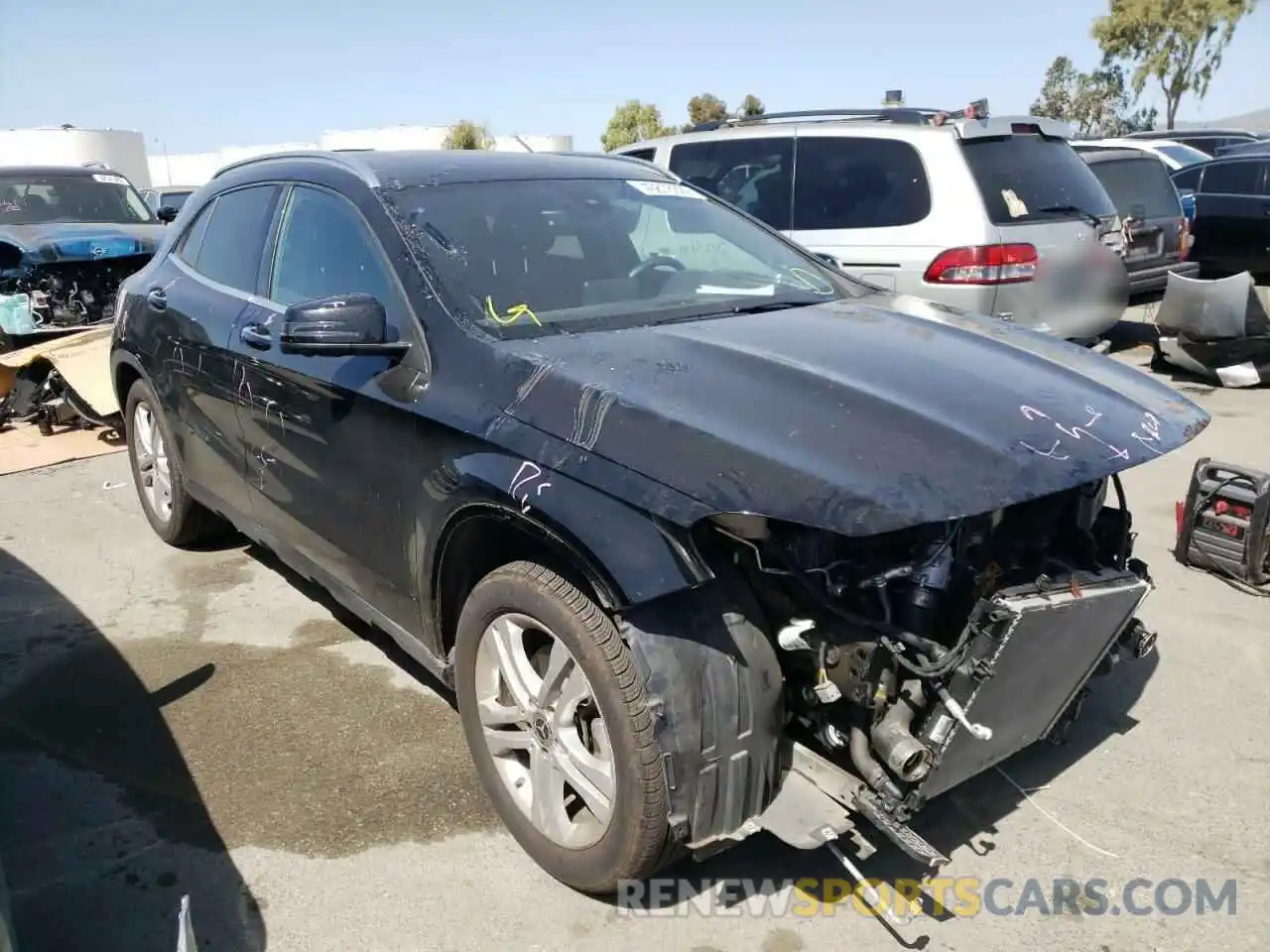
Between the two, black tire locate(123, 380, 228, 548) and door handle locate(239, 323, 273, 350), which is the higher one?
door handle locate(239, 323, 273, 350)

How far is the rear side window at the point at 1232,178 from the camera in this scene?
35.2ft

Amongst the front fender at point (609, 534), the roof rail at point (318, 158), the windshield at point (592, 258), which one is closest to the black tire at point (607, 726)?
the front fender at point (609, 534)

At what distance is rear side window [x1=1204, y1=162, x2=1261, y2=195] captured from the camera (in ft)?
35.2

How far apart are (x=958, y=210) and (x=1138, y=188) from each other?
3.88 meters

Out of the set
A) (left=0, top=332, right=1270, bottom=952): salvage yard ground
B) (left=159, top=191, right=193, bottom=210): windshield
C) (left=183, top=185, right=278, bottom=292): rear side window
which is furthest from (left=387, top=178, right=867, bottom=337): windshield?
(left=159, top=191, right=193, bottom=210): windshield

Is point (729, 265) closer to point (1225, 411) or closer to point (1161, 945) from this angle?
point (1161, 945)

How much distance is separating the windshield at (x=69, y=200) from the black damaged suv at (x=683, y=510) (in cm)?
855

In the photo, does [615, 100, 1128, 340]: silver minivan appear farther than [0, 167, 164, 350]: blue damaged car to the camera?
No

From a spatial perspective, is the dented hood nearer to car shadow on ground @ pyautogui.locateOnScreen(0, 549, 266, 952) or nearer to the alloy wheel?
car shadow on ground @ pyautogui.locateOnScreen(0, 549, 266, 952)

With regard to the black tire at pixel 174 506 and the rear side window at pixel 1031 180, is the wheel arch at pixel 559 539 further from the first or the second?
the rear side window at pixel 1031 180

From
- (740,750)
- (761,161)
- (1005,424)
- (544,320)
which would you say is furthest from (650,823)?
(761,161)

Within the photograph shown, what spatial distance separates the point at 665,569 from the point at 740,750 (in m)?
0.48

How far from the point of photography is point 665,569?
88.3 inches

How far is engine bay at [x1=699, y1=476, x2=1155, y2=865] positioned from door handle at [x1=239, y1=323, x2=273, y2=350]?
1.97m
